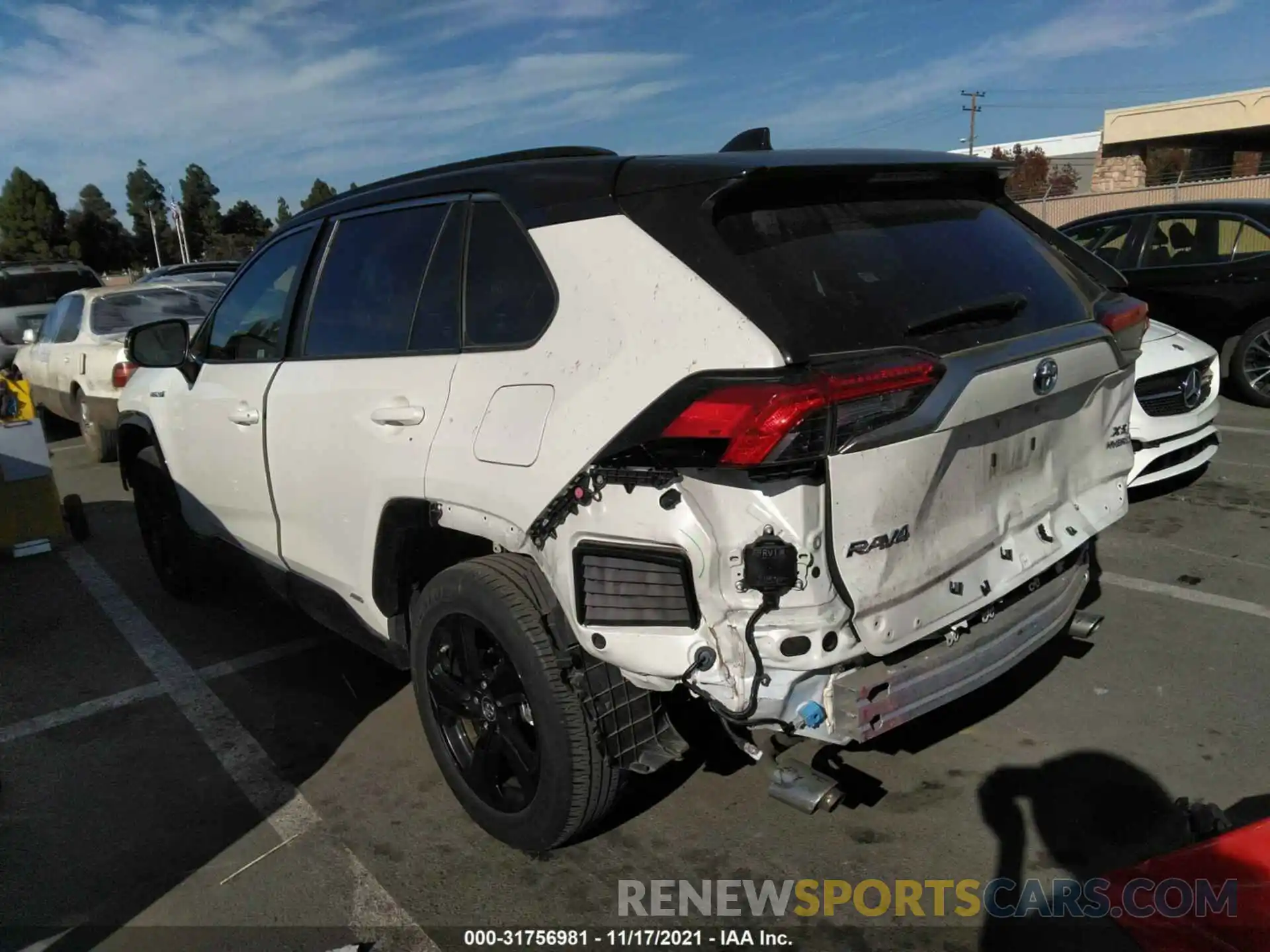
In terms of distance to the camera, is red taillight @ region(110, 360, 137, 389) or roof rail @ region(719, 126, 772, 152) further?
red taillight @ region(110, 360, 137, 389)

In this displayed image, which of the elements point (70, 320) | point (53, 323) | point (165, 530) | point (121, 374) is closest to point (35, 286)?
point (53, 323)

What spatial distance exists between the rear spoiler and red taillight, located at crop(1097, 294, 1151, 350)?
0.46ft

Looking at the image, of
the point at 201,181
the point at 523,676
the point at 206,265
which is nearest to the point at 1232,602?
the point at 523,676

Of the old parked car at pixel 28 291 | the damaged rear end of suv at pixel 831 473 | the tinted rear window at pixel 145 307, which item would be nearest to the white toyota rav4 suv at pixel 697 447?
the damaged rear end of suv at pixel 831 473

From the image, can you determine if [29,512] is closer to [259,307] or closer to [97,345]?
[97,345]

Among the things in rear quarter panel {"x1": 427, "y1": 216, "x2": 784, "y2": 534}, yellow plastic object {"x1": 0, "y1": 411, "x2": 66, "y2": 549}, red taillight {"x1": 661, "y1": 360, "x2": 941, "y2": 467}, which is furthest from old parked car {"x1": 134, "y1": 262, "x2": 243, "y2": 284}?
red taillight {"x1": 661, "y1": 360, "x2": 941, "y2": 467}

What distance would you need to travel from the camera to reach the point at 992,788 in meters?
3.08

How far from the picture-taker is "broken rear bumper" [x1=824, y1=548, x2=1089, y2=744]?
230 cm

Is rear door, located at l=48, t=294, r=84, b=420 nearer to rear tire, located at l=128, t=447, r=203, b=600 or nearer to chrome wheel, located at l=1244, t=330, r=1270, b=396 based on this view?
rear tire, located at l=128, t=447, r=203, b=600

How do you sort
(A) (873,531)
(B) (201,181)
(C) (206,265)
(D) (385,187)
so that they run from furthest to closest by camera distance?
1. (B) (201,181)
2. (C) (206,265)
3. (D) (385,187)
4. (A) (873,531)

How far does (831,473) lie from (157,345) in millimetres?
3588

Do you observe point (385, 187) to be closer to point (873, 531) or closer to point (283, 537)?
point (283, 537)

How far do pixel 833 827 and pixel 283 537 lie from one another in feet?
7.67

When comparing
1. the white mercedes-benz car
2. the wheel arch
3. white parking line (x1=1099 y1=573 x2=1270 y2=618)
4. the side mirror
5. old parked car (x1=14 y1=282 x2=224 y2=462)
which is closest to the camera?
white parking line (x1=1099 y1=573 x2=1270 y2=618)
